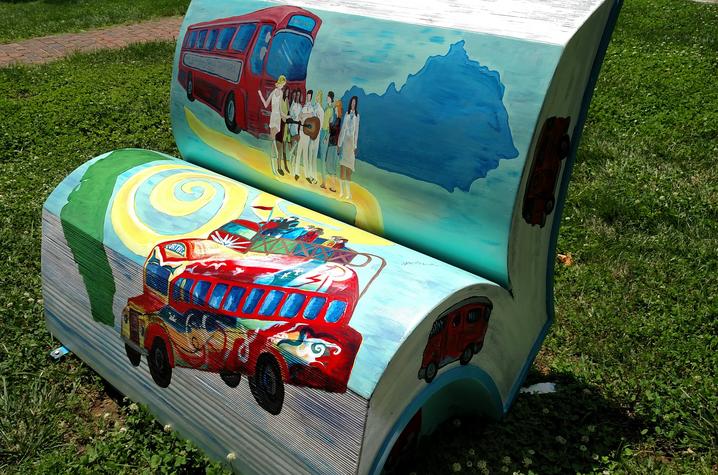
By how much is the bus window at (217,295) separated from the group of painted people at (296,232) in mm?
296

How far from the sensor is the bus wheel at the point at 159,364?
7.66 ft

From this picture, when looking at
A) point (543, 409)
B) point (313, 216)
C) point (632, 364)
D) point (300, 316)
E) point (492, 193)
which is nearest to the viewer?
point (300, 316)

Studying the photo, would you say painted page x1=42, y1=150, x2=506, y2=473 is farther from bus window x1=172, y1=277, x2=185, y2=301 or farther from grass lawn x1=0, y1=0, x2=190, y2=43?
grass lawn x1=0, y1=0, x2=190, y2=43

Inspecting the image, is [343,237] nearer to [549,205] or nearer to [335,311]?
Result: [335,311]

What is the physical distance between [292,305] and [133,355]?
0.81 metres

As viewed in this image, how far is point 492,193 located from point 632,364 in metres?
1.34

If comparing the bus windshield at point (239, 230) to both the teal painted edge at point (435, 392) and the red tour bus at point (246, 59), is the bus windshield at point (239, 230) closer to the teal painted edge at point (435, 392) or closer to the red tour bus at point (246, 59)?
the red tour bus at point (246, 59)

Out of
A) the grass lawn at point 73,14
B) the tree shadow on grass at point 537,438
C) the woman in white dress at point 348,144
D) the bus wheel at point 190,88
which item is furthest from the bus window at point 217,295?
the grass lawn at point 73,14

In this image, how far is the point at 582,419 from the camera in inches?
106

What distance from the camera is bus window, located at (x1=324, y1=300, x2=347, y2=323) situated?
6.32 ft

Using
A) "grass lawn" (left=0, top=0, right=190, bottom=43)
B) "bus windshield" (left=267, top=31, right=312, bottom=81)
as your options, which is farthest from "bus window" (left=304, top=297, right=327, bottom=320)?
"grass lawn" (left=0, top=0, right=190, bottom=43)

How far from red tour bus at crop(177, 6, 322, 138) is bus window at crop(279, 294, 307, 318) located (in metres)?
0.93

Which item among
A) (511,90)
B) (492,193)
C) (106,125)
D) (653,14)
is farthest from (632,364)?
(653,14)

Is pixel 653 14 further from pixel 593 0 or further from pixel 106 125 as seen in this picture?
pixel 593 0
